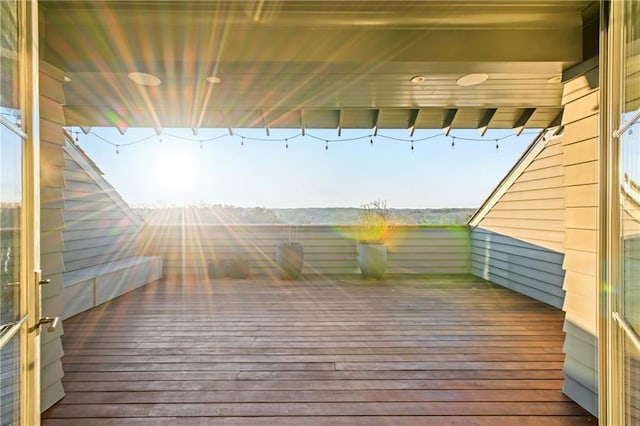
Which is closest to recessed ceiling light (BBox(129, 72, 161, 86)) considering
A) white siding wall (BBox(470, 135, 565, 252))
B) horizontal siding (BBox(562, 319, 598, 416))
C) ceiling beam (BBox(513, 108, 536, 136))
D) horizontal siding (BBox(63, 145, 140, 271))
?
horizontal siding (BBox(63, 145, 140, 271))

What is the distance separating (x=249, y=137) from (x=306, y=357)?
3115 millimetres

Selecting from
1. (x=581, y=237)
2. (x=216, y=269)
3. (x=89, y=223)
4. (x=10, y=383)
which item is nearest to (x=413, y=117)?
(x=581, y=237)

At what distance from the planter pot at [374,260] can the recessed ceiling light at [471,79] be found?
3115 mm

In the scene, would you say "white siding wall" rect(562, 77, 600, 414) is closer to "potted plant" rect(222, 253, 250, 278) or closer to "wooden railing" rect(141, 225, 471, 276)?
"wooden railing" rect(141, 225, 471, 276)

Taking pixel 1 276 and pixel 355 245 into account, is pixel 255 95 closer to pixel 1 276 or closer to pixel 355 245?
pixel 1 276

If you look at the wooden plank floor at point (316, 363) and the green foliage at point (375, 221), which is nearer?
the wooden plank floor at point (316, 363)

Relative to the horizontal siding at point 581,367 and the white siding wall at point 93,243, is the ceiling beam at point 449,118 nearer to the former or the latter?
the horizontal siding at point 581,367

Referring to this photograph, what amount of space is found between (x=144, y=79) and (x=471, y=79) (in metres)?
2.46

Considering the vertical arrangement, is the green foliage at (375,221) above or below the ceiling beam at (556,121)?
below

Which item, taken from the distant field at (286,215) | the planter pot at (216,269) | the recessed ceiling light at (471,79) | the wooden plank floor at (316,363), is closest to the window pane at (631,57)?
the recessed ceiling light at (471,79)

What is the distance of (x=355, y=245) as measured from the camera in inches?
220

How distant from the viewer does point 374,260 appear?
509 centimetres

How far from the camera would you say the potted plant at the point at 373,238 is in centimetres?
510

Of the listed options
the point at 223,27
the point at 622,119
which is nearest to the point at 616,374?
the point at 622,119
